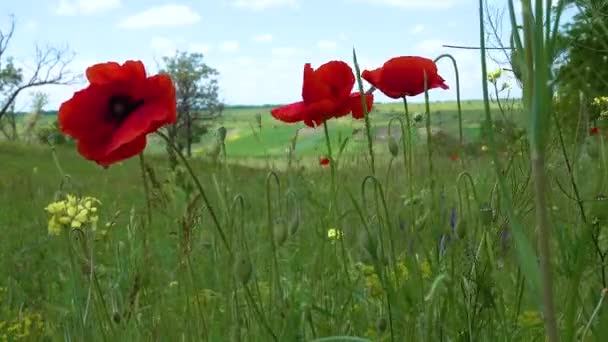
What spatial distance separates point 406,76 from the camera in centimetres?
173

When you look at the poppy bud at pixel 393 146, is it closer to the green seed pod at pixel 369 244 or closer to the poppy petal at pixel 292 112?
the poppy petal at pixel 292 112

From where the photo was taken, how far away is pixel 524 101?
725 mm

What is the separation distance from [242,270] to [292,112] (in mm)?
546

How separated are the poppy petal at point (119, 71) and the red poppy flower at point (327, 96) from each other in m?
0.37

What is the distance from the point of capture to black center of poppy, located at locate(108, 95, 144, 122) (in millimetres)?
1553

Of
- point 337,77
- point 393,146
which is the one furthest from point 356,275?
point 337,77

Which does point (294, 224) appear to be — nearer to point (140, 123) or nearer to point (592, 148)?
point (140, 123)

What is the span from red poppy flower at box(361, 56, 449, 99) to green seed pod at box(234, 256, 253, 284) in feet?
2.00

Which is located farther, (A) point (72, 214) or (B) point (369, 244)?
(A) point (72, 214)

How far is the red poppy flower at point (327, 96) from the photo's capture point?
1684 mm

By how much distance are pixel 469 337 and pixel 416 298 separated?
7.1 inches

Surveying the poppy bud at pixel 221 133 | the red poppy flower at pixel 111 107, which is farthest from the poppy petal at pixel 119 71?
the poppy bud at pixel 221 133

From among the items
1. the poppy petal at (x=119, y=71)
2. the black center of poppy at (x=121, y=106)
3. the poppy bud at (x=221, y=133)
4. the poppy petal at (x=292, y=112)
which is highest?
the poppy petal at (x=119, y=71)

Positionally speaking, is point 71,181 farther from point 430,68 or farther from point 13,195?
point 13,195
